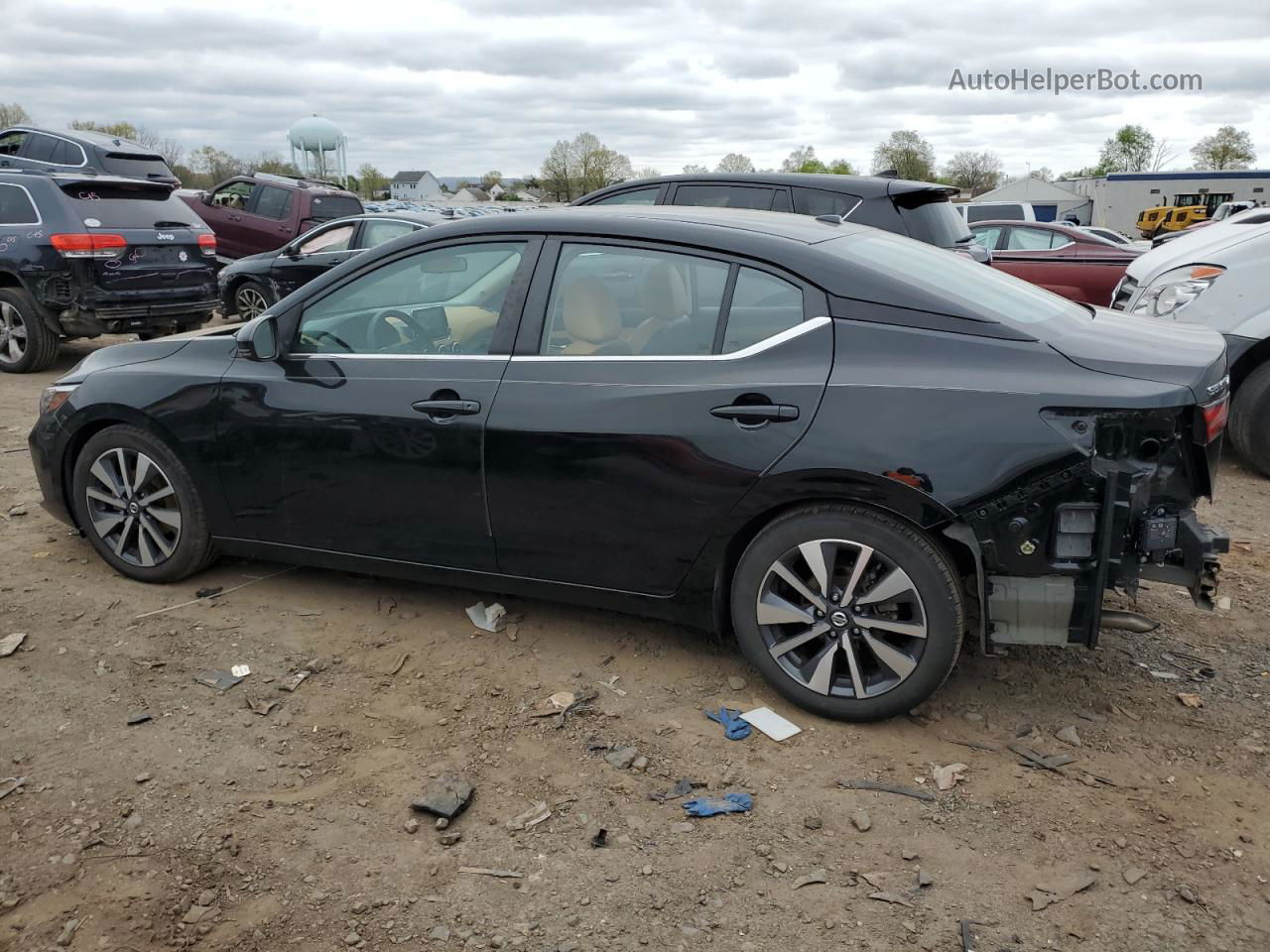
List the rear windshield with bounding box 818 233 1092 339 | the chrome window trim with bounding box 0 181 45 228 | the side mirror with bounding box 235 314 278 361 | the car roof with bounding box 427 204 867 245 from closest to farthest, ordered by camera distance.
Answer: the rear windshield with bounding box 818 233 1092 339 < the car roof with bounding box 427 204 867 245 < the side mirror with bounding box 235 314 278 361 < the chrome window trim with bounding box 0 181 45 228

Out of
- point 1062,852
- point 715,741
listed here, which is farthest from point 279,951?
point 1062,852

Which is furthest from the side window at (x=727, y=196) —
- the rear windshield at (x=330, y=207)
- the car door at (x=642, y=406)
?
the rear windshield at (x=330, y=207)

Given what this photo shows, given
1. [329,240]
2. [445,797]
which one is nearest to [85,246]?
[329,240]

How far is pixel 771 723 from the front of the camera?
3.55 m

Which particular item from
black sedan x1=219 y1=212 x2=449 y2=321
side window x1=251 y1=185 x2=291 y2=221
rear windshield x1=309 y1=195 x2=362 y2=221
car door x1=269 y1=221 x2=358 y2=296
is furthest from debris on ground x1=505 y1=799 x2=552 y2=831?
side window x1=251 y1=185 x2=291 y2=221

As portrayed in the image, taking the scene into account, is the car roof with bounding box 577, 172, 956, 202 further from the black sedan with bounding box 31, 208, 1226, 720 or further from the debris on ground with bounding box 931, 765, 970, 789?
the debris on ground with bounding box 931, 765, 970, 789

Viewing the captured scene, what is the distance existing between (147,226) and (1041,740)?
9.41 meters

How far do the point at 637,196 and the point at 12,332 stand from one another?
6143mm

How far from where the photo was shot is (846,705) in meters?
3.48

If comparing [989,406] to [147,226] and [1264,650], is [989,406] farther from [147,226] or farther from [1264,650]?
[147,226]

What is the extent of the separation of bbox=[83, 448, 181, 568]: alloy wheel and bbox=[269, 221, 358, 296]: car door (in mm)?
7517

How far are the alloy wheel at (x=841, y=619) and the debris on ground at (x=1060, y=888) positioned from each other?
0.79 metres

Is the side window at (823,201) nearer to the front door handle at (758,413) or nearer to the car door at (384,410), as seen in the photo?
the car door at (384,410)

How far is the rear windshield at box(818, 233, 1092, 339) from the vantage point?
345cm
